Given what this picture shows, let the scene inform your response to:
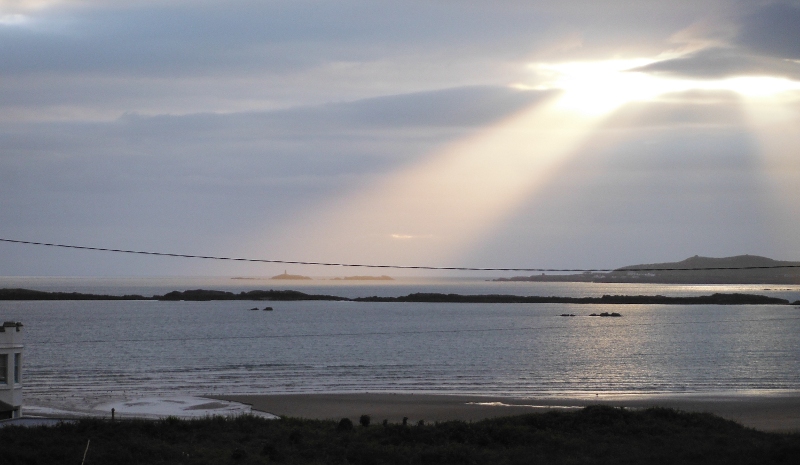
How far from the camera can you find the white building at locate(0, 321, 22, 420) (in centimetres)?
2670

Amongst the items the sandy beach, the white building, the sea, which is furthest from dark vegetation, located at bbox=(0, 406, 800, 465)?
the sea

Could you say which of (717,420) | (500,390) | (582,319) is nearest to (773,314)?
(582,319)

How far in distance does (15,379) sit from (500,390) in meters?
24.8

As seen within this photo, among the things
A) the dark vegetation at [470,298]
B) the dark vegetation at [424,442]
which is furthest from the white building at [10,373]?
the dark vegetation at [470,298]

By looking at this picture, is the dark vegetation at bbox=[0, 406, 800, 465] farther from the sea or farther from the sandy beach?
the sea

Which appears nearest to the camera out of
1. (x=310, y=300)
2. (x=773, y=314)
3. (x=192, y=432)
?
(x=192, y=432)

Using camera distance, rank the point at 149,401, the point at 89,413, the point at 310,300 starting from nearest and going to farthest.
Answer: the point at 89,413, the point at 149,401, the point at 310,300

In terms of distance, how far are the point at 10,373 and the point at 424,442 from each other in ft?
52.1

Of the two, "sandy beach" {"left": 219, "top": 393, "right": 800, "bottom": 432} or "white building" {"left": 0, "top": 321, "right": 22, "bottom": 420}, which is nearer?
"white building" {"left": 0, "top": 321, "right": 22, "bottom": 420}

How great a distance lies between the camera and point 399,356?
61312 mm

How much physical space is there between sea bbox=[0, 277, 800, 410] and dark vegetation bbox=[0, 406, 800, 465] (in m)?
15.9

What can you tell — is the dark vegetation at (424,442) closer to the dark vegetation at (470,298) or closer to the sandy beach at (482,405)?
the sandy beach at (482,405)

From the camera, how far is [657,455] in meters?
18.3

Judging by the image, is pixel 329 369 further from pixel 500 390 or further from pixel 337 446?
pixel 337 446
